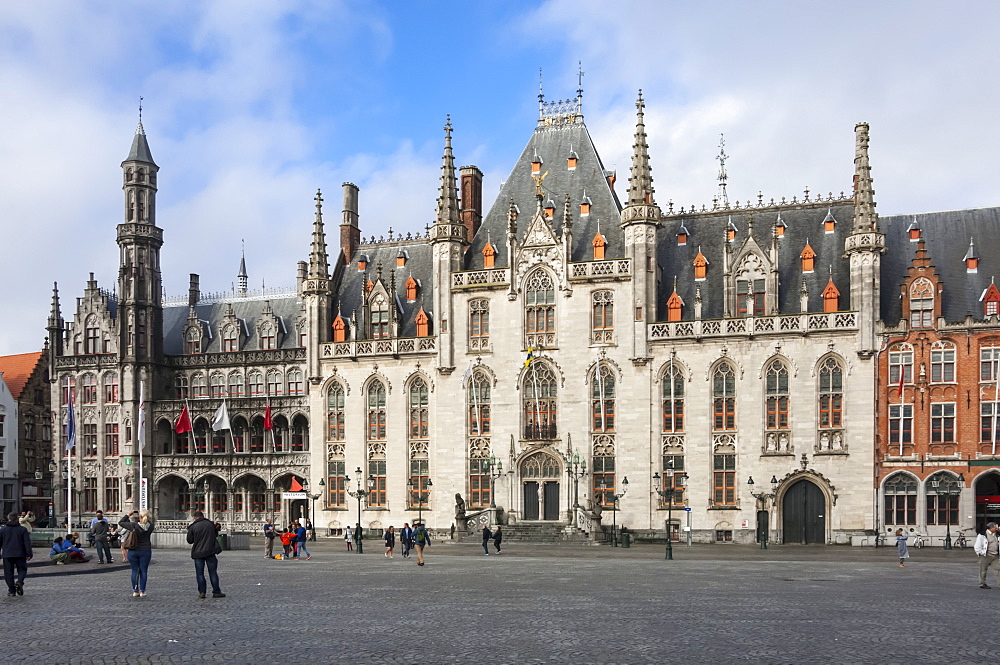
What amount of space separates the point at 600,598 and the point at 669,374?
39601mm

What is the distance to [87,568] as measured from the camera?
3803cm

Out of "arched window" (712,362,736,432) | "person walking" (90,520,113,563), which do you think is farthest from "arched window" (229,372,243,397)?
"person walking" (90,520,113,563)

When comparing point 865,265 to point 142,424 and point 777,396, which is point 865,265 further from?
point 142,424

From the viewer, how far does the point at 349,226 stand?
263 ft

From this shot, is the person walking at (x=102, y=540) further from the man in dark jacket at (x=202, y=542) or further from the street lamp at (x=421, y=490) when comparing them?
the street lamp at (x=421, y=490)

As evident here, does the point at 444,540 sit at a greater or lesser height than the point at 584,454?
lesser

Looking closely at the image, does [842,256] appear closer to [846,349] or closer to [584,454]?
[846,349]

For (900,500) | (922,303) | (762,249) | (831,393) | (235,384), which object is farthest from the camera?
(235,384)

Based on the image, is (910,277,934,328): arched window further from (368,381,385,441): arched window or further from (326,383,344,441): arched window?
(326,383,344,441): arched window

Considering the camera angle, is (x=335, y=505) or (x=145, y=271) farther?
(x=145, y=271)

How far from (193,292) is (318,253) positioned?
18.1m

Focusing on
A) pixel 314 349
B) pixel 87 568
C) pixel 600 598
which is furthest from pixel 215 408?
pixel 600 598

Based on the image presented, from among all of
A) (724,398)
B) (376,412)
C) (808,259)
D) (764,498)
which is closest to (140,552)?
(764,498)

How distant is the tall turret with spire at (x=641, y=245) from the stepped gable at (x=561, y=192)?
6.37 feet
